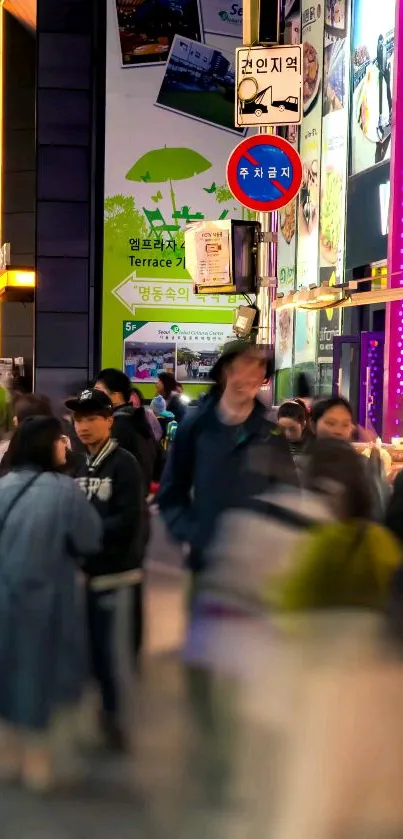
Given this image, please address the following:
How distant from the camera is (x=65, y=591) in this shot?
4.29 meters

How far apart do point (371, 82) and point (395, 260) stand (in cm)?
263

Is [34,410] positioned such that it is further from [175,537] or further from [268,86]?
[175,537]

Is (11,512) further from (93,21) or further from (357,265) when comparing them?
(93,21)

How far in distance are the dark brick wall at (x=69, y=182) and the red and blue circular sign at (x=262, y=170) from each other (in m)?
12.3

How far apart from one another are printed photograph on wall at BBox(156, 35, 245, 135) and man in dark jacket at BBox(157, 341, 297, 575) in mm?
14370

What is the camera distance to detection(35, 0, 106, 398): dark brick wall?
19.0m

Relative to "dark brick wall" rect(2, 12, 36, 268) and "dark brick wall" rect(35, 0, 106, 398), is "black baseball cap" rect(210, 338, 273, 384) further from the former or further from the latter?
"dark brick wall" rect(2, 12, 36, 268)

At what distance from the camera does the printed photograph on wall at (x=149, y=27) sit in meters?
18.0

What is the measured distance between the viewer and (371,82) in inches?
521

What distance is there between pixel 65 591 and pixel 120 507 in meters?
0.62

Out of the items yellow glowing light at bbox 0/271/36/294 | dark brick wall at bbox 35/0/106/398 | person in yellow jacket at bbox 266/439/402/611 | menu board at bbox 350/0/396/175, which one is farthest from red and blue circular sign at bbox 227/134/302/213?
yellow glowing light at bbox 0/271/36/294

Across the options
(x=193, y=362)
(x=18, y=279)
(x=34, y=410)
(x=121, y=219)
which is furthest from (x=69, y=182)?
(x=34, y=410)

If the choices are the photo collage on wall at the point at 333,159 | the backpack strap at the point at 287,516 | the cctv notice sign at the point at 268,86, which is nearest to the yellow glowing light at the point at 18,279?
the photo collage on wall at the point at 333,159

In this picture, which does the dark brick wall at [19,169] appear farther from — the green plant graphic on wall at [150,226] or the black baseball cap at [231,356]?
the black baseball cap at [231,356]
